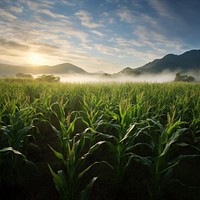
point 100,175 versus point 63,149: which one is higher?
point 63,149

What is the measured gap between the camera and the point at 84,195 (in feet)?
7.63

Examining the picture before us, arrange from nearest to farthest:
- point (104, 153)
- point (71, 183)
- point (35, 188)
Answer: point (71, 183) < point (35, 188) < point (104, 153)

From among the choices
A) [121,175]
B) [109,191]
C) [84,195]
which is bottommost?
[109,191]

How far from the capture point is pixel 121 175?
10.6 feet

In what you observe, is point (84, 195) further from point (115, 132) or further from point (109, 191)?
point (115, 132)

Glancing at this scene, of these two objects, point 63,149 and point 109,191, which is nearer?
point 109,191

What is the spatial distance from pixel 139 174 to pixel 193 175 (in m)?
1.04

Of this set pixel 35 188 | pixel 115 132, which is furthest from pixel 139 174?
pixel 115 132

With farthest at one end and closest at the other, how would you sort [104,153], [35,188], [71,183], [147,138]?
[147,138] → [104,153] → [35,188] → [71,183]

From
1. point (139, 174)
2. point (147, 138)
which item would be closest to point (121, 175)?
point (139, 174)

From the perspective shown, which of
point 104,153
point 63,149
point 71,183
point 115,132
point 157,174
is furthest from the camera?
point 115,132

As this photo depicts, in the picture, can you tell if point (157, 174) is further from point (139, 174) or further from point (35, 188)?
point (35, 188)

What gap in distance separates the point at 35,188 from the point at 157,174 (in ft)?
6.31

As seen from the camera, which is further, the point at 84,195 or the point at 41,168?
the point at 41,168
